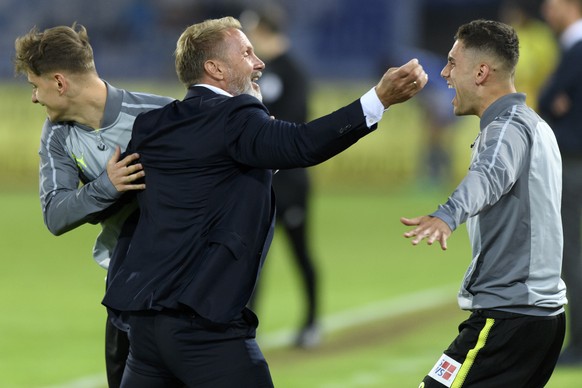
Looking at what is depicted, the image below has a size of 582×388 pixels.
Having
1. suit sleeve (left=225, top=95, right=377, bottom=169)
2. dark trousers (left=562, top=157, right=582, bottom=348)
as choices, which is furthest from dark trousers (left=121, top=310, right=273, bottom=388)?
dark trousers (left=562, top=157, right=582, bottom=348)

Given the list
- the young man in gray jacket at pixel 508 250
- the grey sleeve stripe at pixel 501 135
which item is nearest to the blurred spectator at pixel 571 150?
the young man in gray jacket at pixel 508 250

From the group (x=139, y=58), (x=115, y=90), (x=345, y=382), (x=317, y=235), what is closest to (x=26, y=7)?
(x=139, y=58)

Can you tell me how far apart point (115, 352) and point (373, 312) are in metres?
5.48

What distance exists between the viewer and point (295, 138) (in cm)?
409

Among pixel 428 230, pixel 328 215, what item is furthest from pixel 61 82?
pixel 328 215

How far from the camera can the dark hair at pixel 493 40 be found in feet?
15.2

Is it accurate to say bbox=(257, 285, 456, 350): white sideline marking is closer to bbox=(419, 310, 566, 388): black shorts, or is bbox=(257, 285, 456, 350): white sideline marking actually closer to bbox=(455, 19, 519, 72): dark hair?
bbox=(419, 310, 566, 388): black shorts

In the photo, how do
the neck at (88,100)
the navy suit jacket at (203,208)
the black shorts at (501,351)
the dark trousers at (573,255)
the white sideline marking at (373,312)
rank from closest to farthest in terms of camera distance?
the navy suit jacket at (203,208), the black shorts at (501,351), the neck at (88,100), the dark trousers at (573,255), the white sideline marking at (373,312)

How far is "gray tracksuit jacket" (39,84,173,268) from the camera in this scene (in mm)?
4680

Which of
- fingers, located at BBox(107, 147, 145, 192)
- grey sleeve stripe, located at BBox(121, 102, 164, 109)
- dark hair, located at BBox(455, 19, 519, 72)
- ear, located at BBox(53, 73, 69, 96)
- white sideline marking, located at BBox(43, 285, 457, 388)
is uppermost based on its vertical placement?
white sideline marking, located at BBox(43, 285, 457, 388)

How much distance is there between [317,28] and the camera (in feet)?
90.7

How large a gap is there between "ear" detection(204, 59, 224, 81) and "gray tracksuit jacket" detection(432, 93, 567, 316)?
102 centimetres

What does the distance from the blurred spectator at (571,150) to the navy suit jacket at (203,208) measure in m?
4.22

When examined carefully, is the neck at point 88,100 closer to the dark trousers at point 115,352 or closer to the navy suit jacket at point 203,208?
the navy suit jacket at point 203,208
